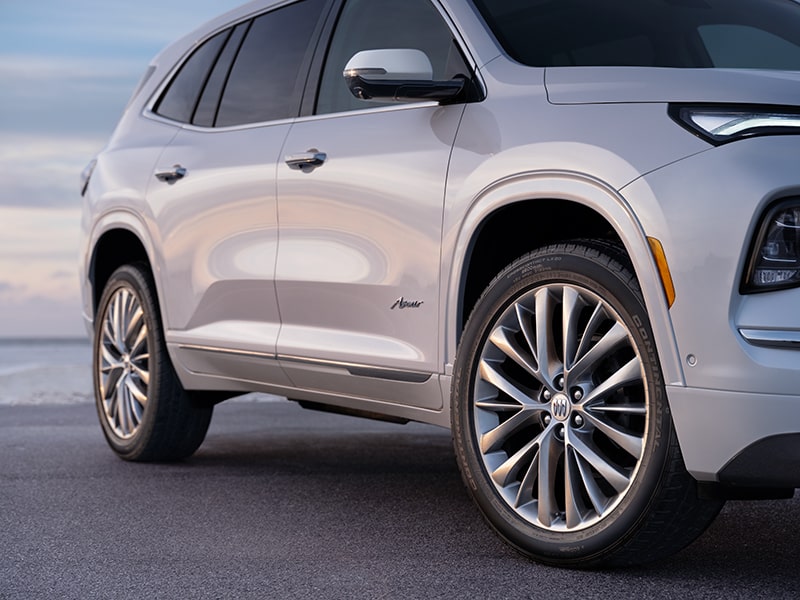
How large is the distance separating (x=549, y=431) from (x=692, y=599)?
0.64 meters

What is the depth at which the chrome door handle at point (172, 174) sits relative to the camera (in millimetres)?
5312

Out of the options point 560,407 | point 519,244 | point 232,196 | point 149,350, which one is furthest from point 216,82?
point 560,407

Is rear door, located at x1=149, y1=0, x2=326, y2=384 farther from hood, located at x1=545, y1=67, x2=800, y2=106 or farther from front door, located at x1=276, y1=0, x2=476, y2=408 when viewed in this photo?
hood, located at x1=545, y1=67, x2=800, y2=106

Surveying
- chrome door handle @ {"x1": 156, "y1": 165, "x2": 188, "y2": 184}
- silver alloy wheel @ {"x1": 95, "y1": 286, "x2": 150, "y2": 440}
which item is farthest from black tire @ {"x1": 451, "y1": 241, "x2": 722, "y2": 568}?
silver alloy wheel @ {"x1": 95, "y1": 286, "x2": 150, "y2": 440}

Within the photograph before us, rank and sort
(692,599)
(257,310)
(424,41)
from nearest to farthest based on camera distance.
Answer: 1. (692,599)
2. (424,41)
3. (257,310)

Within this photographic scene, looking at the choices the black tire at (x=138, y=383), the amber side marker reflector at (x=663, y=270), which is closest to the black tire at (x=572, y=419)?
the amber side marker reflector at (x=663, y=270)

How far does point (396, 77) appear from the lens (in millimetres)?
3773

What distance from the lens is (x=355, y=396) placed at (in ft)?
14.5

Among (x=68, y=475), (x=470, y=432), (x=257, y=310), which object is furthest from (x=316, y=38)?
(x=68, y=475)

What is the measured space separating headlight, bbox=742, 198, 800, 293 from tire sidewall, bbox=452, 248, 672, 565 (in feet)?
1.24

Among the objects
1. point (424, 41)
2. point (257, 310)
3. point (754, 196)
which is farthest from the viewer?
point (257, 310)

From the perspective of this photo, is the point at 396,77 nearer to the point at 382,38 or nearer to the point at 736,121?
the point at 382,38

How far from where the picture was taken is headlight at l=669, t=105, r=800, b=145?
301cm

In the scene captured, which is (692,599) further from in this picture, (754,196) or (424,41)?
(424,41)
